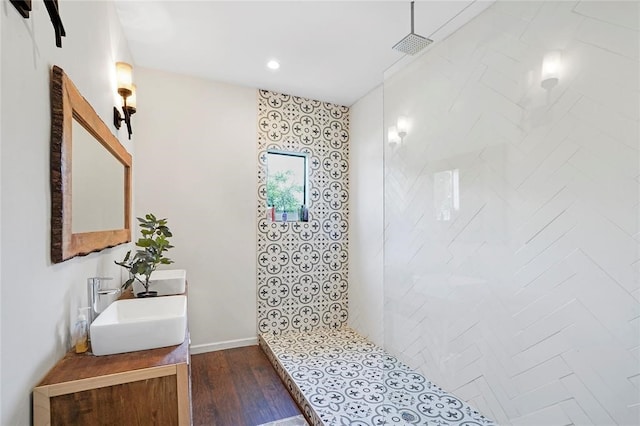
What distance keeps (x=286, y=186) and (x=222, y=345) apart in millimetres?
1793

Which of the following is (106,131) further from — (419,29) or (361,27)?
(419,29)

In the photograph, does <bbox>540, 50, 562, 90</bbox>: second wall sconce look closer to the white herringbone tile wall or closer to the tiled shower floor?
the white herringbone tile wall

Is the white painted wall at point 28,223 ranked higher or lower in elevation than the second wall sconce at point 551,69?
lower

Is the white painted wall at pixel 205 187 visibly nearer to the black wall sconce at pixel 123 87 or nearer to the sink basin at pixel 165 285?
the sink basin at pixel 165 285

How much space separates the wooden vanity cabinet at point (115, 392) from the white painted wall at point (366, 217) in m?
2.26

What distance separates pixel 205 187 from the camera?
120 inches

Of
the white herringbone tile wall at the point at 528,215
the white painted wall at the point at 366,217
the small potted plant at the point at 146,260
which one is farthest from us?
the white painted wall at the point at 366,217

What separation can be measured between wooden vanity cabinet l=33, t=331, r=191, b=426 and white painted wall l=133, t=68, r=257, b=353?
189 centimetres

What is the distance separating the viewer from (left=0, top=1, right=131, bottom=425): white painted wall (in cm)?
82

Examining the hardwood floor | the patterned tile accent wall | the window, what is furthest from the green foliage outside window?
the hardwood floor

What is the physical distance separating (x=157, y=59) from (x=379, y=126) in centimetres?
211

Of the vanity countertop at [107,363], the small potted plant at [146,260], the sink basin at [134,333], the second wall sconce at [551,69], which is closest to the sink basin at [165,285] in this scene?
the small potted plant at [146,260]

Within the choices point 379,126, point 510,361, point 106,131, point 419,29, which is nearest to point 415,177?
point 379,126

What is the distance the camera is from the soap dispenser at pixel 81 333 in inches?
46.9
